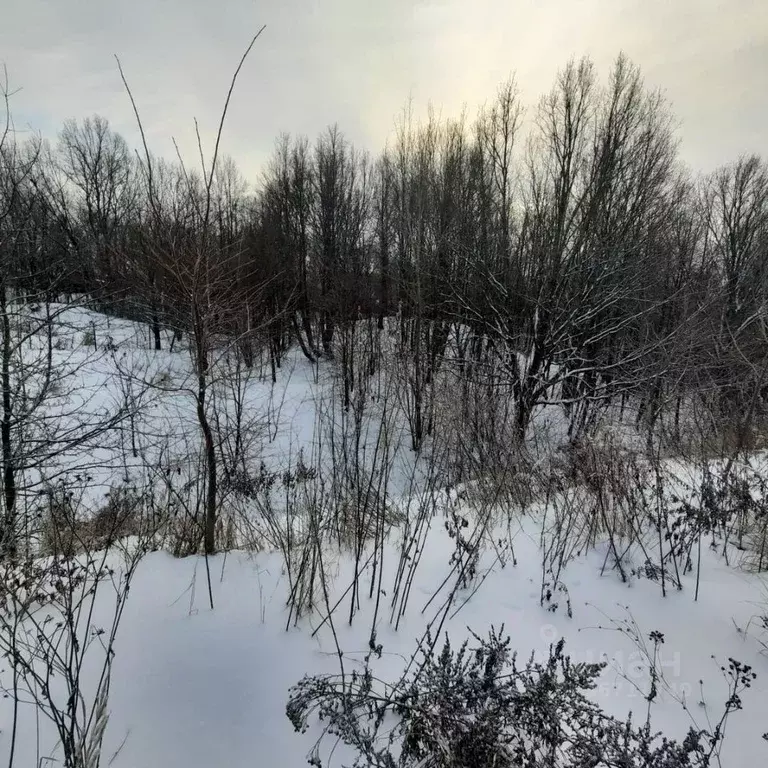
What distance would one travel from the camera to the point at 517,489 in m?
4.02

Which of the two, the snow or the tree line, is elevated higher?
the tree line

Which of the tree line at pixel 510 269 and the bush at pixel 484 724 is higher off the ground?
the tree line at pixel 510 269

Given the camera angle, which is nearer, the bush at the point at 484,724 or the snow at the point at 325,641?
the bush at the point at 484,724

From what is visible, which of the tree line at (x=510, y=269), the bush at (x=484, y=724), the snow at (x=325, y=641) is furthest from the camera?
the tree line at (x=510, y=269)

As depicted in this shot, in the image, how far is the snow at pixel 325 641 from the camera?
1516mm

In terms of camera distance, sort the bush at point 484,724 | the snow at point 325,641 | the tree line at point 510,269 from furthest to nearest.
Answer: the tree line at point 510,269 → the snow at point 325,641 → the bush at point 484,724

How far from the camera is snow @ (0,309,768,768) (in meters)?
1.52

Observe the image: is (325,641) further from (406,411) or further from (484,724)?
(406,411)

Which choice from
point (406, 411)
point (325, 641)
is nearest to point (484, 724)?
point (325, 641)

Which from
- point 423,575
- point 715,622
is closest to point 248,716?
point 423,575

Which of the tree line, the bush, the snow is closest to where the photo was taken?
the bush

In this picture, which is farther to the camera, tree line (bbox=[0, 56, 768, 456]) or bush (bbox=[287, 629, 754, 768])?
tree line (bbox=[0, 56, 768, 456])

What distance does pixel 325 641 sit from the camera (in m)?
1.95

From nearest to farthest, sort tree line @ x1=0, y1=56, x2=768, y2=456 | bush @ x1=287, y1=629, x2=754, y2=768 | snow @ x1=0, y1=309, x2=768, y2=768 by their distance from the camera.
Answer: bush @ x1=287, y1=629, x2=754, y2=768 < snow @ x1=0, y1=309, x2=768, y2=768 < tree line @ x1=0, y1=56, x2=768, y2=456
